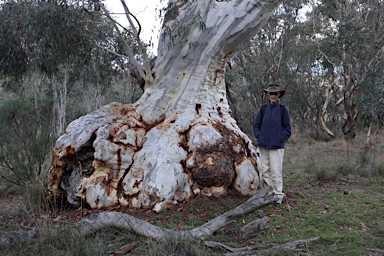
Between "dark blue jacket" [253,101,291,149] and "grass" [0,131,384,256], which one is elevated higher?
"dark blue jacket" [253,101,291,149]

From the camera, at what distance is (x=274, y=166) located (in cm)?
577

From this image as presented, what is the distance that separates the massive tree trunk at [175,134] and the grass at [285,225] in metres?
0.40

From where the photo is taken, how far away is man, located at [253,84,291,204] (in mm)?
5727

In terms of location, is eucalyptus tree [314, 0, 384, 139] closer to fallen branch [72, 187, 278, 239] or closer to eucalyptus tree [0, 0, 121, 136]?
eucalyptus tree [0, 0, 121, 136]

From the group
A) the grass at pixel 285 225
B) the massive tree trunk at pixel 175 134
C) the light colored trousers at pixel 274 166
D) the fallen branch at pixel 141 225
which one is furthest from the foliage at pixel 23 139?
the light colored trousers at pixel 274 166

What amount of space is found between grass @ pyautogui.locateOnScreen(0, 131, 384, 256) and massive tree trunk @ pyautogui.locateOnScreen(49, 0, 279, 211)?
1.32 feet

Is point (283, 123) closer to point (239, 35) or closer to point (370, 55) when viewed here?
point (239, 35)

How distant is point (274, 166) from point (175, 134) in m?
1.46

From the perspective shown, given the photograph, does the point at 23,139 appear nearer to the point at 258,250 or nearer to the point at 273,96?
the point at 273,96

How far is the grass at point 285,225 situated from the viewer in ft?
12.2

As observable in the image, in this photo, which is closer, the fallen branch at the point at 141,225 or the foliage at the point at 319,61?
the fallen branch at the point at 141,225

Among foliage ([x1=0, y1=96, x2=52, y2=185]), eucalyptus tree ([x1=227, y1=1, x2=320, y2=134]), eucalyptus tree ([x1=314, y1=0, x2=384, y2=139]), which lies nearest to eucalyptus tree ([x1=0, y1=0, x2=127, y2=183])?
foliage ([x1=0, y1=96, x2=52, y2=185])

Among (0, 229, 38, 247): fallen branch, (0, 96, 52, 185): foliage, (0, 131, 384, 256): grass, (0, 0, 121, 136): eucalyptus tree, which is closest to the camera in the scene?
(0, 131, 384, 256): grass

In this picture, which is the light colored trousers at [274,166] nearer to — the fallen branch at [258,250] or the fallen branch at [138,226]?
the fallen branch at [138,226]
